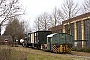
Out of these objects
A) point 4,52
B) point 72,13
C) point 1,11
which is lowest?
point 4,52

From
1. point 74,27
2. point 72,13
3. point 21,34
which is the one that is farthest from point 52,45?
point 21,34

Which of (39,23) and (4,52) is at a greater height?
(39,23)

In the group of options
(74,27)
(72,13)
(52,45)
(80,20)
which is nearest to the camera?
(52,45)

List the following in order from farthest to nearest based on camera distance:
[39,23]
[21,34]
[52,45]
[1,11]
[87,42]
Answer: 1. [21,34]
2. [39,23]
3. [87,42]
4. [52,45]
5. [1,11]

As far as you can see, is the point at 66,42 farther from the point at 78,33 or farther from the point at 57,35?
the point at 78,33

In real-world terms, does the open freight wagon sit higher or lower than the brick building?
lower

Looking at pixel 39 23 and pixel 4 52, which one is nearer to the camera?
pixel 4 52

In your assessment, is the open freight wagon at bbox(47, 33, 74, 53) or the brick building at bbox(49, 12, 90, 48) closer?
the open freight wagon at bbox(47, 33, 74, 53)

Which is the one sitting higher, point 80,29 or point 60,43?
point 80,29

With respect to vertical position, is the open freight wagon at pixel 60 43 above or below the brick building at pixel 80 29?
below

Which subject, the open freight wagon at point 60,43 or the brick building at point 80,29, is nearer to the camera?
the open freight wagon at point 60,43

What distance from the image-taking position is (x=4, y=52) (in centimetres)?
1222

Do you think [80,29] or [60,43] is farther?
[80,29]

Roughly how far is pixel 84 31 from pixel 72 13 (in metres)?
11.4
